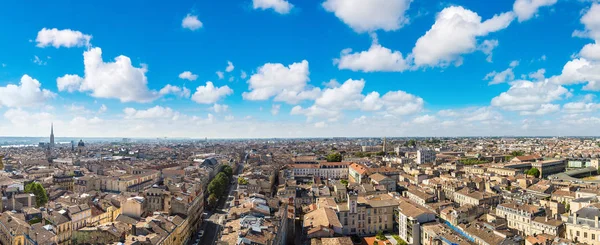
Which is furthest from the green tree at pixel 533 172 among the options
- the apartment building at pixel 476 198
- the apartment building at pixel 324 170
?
the apartment building at pixel 324 170

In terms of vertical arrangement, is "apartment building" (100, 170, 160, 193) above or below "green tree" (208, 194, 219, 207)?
above

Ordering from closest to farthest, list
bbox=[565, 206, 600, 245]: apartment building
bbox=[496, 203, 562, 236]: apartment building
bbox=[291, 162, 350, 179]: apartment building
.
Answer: bbox=[565, 206, 600, 245]: apartment building, bbox=[496, 203, 562, 236]: apartment building, bbox=[291, 162, 350, 179]: apartment building

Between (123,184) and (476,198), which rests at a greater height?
(123,184)

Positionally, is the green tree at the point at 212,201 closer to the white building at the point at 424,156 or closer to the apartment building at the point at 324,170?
the apartment building at the point at 324,170

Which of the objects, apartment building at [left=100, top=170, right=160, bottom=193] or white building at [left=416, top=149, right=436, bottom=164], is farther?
white building at [left=416, top=149, right=436, bottom=164]

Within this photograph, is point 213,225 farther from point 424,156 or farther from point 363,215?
point 424,156

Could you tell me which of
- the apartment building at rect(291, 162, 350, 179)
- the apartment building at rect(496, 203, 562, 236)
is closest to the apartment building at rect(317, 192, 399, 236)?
the apartment building at rect(496, 203, 562, 236)

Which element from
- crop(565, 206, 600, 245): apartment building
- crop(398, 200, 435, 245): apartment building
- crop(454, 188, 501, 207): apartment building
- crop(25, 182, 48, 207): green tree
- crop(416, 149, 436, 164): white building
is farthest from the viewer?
crop(416, 149, 436, 164): white building

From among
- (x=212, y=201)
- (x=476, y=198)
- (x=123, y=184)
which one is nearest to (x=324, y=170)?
(x=212, y=201)

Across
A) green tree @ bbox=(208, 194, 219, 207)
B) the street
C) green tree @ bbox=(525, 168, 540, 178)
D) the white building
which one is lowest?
the street

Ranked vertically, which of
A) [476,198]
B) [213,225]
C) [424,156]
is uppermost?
[424,156]

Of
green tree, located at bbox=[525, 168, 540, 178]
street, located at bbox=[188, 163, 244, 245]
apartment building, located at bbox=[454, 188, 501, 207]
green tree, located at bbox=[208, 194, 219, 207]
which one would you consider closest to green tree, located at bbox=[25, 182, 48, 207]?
green tree, located at bbox=[208, 194, 219, 207]

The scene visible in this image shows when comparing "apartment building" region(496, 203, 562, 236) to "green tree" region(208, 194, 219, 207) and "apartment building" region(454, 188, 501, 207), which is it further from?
"green tree" region(208, 194, 219, 207)

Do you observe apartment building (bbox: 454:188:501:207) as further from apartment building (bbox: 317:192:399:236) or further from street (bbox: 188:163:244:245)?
street (bbox: 188:163:244:245)
